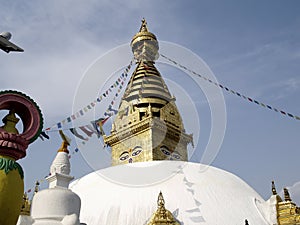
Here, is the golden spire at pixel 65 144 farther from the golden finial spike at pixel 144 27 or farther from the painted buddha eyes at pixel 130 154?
the golden finial spike at pixel 144 27

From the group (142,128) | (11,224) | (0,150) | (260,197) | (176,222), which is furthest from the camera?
(142,128)

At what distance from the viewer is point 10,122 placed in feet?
19.5

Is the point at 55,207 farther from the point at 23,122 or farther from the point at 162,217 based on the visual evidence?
the point at 162,217

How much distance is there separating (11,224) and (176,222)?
26.4ft

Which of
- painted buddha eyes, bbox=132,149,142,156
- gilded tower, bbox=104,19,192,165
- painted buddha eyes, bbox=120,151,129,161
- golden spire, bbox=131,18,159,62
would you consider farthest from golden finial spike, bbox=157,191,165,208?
golden spire, bbox=131,18,159,62

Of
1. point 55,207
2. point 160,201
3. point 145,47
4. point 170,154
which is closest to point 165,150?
point 170,154

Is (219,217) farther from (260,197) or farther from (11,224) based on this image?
(11,224)

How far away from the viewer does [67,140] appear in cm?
1032

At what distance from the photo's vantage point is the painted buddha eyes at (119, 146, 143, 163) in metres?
23.8

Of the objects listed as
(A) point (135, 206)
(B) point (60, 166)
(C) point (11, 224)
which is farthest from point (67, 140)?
(C) point (11, 224)

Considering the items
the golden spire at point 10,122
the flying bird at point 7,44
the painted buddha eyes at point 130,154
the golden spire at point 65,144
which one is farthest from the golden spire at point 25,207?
the painted buddha eyes at point 130,154

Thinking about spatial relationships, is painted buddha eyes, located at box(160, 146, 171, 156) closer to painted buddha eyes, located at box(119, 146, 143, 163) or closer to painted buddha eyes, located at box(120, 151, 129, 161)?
painted buddha eyes, located at box(119, 146, 143, 163)

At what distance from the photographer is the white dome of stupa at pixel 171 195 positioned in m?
13.1

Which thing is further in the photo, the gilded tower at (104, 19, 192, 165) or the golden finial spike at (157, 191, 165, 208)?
the gilded tower at (104, 19, 192, 165)
